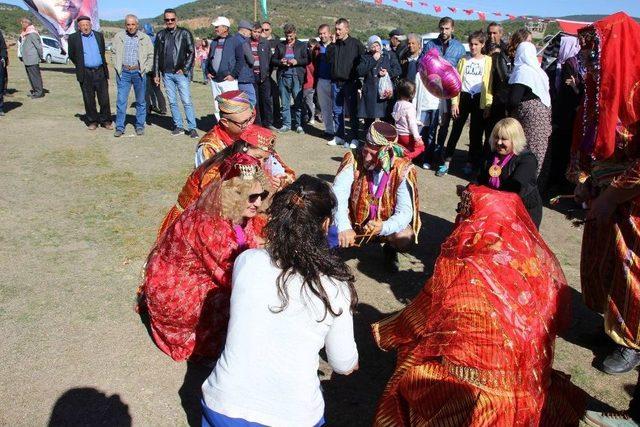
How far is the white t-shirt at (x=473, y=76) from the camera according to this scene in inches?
266

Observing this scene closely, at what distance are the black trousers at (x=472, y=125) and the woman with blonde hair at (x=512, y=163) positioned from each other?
3.27 meters

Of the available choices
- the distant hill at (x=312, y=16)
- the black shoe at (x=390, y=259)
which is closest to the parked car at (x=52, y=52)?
the black shoe at (x=390, y=259)

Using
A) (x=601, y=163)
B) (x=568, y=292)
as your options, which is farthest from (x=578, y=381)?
(x=601, y=163)

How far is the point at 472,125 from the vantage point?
712 cm

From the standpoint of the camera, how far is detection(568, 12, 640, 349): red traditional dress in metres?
2.75

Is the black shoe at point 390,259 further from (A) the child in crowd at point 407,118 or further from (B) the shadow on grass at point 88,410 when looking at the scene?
(B) the shadow on grass at point 88,410

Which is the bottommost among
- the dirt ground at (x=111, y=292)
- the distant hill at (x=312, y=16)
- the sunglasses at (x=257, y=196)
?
the distant hill at (x=312, y=16)

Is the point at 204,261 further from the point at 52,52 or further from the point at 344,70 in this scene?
the point at 52,52

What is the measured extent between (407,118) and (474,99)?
4.10 ft

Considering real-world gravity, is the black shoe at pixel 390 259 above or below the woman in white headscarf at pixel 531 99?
below

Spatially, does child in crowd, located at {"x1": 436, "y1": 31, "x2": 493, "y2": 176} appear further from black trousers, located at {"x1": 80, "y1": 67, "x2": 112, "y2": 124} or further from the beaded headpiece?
black trousers, located at {"x1": 80, "y1": 67, "x2": 112, "y2": 124}

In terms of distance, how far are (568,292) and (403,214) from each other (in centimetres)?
158

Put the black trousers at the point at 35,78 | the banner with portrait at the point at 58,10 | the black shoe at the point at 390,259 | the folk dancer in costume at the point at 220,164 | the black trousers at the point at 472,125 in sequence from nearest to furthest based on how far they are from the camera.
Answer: the folk dancer in costume at the point at 220,164
the black shoe at the point at 390,259
the black trousers at the point at 472,125
the black trousers at the point at 35,78
the banner with portrait at the point at 58,10

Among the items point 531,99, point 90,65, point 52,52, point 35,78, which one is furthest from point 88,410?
point 52,52
